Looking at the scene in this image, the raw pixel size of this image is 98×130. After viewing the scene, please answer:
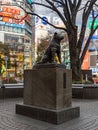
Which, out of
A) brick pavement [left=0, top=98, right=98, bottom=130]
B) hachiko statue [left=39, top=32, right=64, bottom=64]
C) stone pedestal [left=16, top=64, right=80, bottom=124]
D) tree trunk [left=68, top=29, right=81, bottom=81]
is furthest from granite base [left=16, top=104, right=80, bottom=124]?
tree trunk [left=68, top=29, right=81, bottom=81]

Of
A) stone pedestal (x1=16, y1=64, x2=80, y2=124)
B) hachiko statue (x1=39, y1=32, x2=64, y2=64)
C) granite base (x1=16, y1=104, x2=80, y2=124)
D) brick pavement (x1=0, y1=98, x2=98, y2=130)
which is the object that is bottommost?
brick pavement (x1=0, y1=98, x2=98, y2=130)

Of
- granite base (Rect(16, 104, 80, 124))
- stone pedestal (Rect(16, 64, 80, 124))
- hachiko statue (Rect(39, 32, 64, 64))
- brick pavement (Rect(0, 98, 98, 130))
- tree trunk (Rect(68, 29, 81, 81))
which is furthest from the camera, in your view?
tree trunk (Rect(68, 29, 81, 81))

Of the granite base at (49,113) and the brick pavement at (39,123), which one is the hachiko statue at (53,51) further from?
the brick pavement at (39,123)

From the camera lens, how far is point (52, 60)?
809 cm

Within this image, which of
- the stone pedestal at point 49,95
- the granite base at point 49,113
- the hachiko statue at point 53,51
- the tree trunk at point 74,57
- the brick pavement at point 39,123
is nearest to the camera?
the brick pavement at point 39,123

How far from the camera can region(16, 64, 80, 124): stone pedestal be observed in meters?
7.31

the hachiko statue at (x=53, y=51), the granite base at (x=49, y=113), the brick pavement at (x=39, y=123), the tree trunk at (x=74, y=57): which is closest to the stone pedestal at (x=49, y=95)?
the granite base at (x=49, y=113)

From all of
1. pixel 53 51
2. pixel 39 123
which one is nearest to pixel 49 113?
pixel 39 123

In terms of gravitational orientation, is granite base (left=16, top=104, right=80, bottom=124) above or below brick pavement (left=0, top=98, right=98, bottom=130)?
above

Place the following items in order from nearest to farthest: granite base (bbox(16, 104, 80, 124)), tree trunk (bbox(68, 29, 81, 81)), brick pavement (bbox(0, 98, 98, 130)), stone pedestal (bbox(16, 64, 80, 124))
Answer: brick pavement (bbox(0, 98, 98, 130)), granite base (bbox(16, 104, 80, 124)), stone pedestal (bbox(16, 64, 80, 124)), tree trunk (bbox(68, 29, 81, 81))

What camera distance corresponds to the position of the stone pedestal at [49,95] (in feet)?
24.0

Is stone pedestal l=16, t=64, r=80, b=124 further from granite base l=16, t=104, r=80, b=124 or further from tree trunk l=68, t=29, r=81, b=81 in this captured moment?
tree trunk l=68, t=29, r=81, b=81

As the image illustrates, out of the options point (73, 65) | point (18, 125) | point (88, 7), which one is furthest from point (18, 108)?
point (88, 7)

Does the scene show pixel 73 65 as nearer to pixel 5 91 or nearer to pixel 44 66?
pixel 5 91
